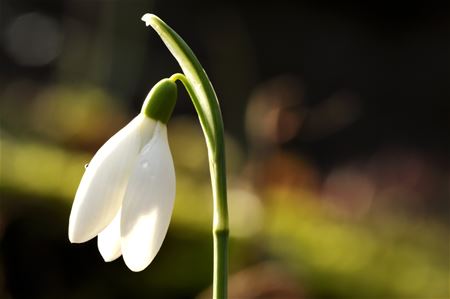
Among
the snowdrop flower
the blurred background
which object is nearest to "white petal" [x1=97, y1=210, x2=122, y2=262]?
the snowdrop flower

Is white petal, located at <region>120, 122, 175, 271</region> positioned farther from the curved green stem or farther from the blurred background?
the blurred background

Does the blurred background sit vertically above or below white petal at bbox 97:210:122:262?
above

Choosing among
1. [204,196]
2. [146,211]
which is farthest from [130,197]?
[204,196]

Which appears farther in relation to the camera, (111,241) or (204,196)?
(204,196)

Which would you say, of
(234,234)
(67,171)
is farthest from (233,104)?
(234,234)

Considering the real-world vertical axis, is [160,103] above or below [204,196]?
below

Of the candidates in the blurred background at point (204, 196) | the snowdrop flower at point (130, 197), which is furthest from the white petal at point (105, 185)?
the blurred background at point (204, 196)

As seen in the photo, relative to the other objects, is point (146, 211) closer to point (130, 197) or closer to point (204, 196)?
point (130, 197)
